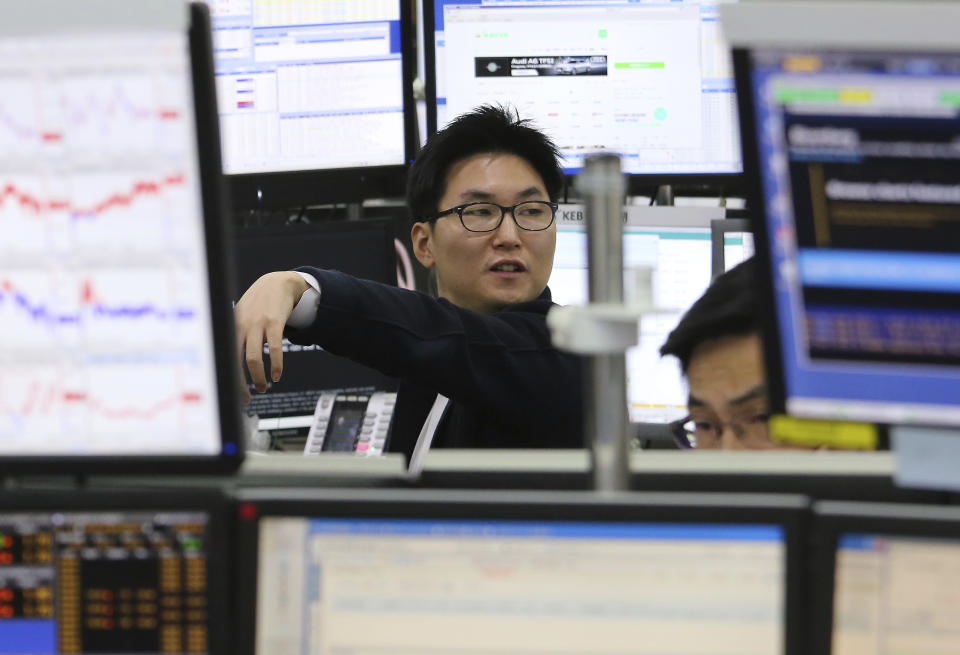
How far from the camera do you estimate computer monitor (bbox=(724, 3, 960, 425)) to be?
0.77 metres

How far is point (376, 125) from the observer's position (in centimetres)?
240

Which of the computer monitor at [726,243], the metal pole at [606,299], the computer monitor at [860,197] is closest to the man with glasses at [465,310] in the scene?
the computer monitor at [726,243]

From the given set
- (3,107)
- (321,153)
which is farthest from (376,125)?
(3,107)

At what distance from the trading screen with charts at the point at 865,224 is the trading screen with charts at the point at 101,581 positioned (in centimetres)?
47

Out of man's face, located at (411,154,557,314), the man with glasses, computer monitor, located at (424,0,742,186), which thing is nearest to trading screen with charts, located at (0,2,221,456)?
the man with glasses

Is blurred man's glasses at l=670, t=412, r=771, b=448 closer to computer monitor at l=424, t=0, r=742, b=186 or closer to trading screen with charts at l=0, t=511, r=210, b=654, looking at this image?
trading screen with charts at l=0, t=511, r=210, b=654

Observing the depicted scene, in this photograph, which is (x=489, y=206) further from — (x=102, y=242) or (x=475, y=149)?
(x=102, y=242)

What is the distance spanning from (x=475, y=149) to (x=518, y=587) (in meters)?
1.58

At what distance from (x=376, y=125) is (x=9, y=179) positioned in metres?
1.60

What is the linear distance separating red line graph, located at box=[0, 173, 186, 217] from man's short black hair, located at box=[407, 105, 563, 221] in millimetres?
1468

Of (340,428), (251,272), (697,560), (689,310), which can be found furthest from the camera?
(251,272)

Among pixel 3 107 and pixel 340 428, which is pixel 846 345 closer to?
pixel 3 107

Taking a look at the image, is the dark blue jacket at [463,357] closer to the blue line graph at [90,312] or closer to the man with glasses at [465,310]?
the man with glasses at [465,310]

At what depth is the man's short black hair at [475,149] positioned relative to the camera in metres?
2.26
